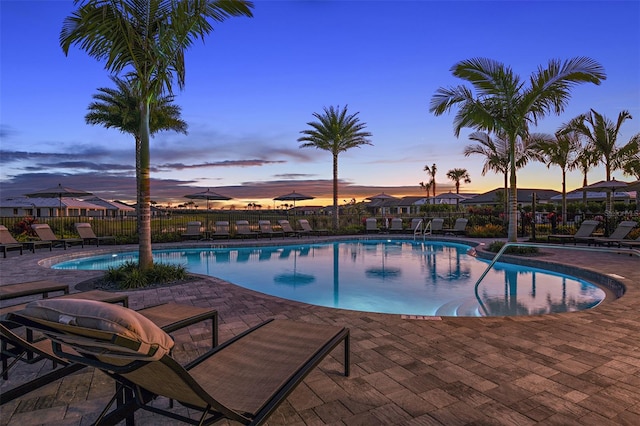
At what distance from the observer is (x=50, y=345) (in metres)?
2.46

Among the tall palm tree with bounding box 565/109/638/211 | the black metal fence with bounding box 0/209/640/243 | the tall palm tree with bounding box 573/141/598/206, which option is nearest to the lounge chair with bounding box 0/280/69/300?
the black metal fence with bounding box 0/209/640/243

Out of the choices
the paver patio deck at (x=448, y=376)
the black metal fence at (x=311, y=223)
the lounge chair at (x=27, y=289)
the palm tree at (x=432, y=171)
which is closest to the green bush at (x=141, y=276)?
the lounge chair at (x=27, y=289)

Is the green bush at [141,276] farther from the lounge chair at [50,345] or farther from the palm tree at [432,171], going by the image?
the palm tree at [432,171]

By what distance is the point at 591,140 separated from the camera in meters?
19.4

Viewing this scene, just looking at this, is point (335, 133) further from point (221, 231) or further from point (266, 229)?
point (221, 231)

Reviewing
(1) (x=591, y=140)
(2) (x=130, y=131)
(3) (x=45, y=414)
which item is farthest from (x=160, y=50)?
(1) (x=591, y=140)

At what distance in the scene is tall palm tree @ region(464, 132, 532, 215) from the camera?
65.2ft

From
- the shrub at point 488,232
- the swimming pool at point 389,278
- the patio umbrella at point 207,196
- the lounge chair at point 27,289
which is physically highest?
the patio umbrella at point 207,196

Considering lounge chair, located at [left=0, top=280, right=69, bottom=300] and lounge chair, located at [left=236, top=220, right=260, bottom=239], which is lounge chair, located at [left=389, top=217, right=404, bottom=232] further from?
Answer: lounge chair, located at [left=0, top=280, right=69, bottom=300]

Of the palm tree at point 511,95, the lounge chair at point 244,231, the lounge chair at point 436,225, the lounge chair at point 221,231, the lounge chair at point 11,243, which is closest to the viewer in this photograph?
the palm tree at point 511,95

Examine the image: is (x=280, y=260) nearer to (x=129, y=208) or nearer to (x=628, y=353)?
(x=628, y=353)

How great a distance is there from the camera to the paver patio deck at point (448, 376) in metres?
2.29

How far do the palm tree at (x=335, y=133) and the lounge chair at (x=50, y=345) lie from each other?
58.5ft

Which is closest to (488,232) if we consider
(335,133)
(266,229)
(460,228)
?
(460,228)
